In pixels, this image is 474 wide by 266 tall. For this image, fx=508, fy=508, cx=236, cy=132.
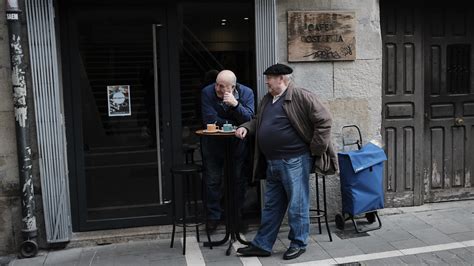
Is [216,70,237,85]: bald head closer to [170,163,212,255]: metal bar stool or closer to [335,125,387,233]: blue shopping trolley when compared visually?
[170,163,212,255]: metal bar stool

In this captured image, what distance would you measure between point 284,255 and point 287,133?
1.14 m

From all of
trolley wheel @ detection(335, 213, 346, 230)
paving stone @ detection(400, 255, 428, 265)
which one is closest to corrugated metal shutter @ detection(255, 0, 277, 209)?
trolley wheel @ detection(335, 213, 346, 230)

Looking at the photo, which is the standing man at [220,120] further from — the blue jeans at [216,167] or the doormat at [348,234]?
the doormat at [348,234]

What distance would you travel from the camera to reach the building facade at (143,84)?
4.87m

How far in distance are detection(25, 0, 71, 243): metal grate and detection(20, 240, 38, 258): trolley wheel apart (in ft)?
0.52

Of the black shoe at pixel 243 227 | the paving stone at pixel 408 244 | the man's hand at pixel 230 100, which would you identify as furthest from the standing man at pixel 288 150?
the paving stone at pixel 408 244

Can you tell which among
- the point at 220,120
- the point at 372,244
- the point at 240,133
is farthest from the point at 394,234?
the point at 220,120

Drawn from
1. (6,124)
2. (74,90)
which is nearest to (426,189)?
(74,90)

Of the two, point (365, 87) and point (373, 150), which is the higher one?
point (365, 87)

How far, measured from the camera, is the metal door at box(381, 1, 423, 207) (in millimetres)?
5887

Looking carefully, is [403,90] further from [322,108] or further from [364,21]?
[322,108]

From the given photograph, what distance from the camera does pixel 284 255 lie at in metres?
4.70

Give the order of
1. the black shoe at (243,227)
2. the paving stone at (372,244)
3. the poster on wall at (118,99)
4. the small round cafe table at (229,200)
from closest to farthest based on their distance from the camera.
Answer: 1. the small round cafe table at (229,200)
2. the paving stone at (372,244)
3. the poster on wall at (118,99)
4. the black shoe at (243,227)

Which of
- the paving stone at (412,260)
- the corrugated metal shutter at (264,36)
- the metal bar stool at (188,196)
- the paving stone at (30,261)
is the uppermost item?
the corrugated metal shutter at (264,36)
